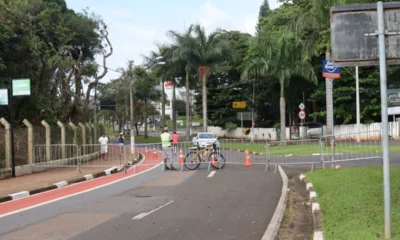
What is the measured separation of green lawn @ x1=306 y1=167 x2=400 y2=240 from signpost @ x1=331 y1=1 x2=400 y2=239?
0.63 metres

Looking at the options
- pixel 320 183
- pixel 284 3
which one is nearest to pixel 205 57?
pixel 284 3

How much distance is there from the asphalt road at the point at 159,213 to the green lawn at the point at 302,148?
3.38 meters

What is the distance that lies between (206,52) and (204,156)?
24481mm

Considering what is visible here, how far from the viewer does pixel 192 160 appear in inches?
731

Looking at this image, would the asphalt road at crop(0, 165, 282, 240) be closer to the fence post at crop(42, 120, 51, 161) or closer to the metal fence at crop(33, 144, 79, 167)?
the metal fence at crop(33, 144, 79, 167)

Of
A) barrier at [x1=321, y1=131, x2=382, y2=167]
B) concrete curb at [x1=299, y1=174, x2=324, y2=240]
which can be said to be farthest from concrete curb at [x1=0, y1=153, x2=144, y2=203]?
barrier at [x1=321, y1=131, x2=382, y2=167]

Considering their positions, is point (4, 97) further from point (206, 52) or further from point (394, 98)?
point (394, 98)

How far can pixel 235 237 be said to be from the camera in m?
7.08

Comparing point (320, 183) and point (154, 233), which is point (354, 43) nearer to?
point (154, 233)

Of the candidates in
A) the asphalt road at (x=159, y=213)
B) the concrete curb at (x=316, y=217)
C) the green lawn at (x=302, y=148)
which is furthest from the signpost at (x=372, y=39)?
the green lawn at (x=302, y=148)

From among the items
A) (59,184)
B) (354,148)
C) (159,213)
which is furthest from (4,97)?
(354,148)

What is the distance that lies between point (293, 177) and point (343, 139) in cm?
274

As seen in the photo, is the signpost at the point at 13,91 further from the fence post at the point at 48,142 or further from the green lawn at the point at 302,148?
the green lawn at the point at 302,148

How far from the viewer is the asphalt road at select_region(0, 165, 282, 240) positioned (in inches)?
295
